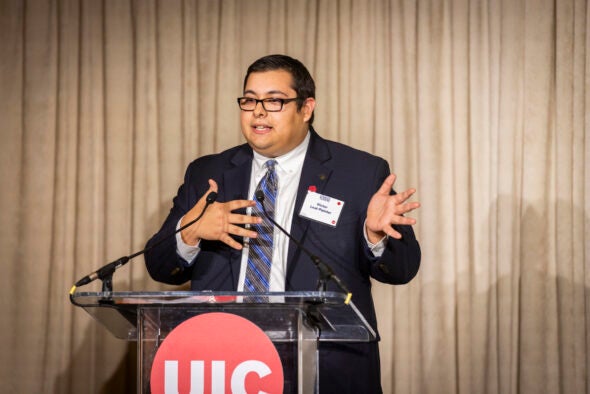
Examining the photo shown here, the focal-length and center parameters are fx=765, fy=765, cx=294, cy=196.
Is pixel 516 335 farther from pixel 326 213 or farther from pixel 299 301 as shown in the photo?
pixel 299 301

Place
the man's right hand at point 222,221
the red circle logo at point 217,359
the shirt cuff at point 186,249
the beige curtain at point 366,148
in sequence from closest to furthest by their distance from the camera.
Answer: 1. the red circle logo at point 217,359
2. the man's right hand at point 222,221
3. the shirt cuff at point 186,249
4. the beige curtain at point 366,148

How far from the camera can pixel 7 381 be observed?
454 cm

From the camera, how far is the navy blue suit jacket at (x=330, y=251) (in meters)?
2.85

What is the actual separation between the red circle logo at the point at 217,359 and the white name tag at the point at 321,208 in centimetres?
102

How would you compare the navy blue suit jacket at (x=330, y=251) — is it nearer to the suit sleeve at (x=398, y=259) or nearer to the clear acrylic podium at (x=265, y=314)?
the suit sleeve at (x=398, y=259)

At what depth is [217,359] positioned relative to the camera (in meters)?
2.15

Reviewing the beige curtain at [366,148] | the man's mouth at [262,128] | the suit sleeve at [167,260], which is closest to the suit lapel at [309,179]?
the man's mouth at [262,128]

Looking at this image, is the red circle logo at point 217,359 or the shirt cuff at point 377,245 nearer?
the red circle logo at point 217,359

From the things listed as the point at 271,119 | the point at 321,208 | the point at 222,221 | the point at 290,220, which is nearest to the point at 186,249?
the point at 222,221

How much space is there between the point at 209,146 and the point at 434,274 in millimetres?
1488

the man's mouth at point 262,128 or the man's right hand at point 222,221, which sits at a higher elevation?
the man's mouth at point 262,128

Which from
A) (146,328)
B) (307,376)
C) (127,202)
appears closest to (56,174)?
(127,202)

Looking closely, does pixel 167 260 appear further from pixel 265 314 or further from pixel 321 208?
pixel 265 314

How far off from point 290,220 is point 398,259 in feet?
1.80
